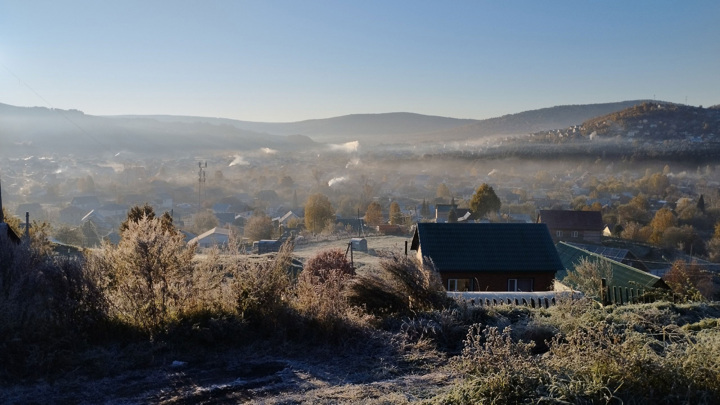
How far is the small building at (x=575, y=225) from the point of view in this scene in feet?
149

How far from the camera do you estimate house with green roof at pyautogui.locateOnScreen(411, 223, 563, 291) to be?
17.3 m

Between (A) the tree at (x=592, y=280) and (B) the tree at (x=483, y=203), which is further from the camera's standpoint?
(B) the tree at (x=483, y=203)

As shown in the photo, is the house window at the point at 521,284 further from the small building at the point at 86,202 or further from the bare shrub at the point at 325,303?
the small building at the point at 86,202

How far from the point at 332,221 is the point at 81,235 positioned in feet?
71.5

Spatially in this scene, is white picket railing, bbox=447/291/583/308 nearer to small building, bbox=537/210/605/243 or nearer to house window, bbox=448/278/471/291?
house window, bbox=448/278/471/291

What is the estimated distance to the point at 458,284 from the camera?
1759cm

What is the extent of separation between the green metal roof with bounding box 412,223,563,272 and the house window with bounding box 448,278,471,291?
1.19 feet

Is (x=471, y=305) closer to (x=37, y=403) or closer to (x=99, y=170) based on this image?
(x=37, y=403)

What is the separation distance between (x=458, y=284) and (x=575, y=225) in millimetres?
31686

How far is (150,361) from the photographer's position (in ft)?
18.4

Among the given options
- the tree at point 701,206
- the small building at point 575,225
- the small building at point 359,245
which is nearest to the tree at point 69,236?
the small building at point 359,245

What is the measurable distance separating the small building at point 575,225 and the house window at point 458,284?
29.2 metres

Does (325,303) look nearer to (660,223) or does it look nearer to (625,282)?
(625,282)

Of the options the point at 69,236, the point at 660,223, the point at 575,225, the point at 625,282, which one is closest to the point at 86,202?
the point at 69,236
